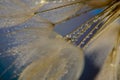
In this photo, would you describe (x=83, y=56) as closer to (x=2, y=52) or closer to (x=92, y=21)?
(x=92, y=21)

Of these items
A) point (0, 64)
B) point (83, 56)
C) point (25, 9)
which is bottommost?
point (0, 64)

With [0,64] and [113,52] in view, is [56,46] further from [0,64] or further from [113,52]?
[0,64]

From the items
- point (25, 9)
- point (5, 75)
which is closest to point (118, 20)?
point (25, 9)

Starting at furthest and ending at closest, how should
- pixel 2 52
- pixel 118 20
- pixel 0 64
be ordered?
1. pixel 0 64
2. pixel 2 52
3. pixel 118 20

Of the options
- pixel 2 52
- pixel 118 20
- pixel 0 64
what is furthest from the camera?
pixel 0 64

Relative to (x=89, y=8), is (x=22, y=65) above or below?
below

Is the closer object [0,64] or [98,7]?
[98,7]

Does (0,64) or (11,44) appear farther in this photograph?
(0,64)

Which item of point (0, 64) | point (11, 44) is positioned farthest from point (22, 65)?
point (0, 64)

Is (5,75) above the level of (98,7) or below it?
below
